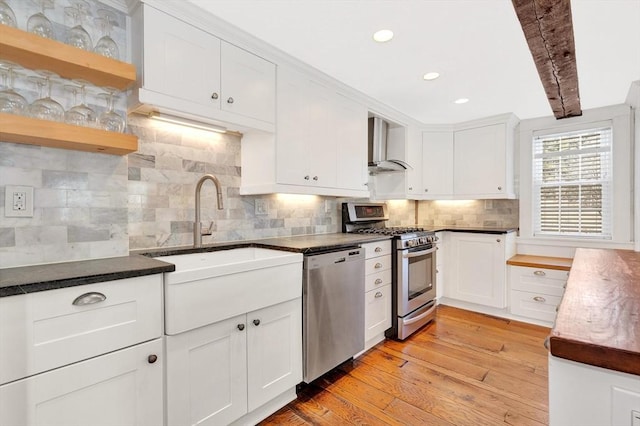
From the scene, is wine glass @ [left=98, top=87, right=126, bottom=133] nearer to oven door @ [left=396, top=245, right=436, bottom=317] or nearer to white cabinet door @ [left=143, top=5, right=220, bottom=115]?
white cabinet door @ [left=143, top=5, right=220, bottom=115]

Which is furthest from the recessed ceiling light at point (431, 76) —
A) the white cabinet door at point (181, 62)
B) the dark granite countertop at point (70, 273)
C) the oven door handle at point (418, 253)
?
the dark granite countertop at point (70, 273)

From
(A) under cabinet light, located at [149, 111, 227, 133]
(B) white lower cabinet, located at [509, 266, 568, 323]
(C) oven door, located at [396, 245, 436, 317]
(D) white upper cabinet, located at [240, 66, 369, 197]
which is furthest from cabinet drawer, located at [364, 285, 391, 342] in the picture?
(A) under cabinet light, located at [149, 111, 227, 133]

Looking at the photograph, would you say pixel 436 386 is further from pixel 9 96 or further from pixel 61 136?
pixel 9 96

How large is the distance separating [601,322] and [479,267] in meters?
3.05

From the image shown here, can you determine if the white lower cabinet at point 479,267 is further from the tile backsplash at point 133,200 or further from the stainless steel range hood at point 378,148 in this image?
the tile backsplash at point 133,200

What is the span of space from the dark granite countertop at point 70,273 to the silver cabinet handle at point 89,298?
1.9 inches

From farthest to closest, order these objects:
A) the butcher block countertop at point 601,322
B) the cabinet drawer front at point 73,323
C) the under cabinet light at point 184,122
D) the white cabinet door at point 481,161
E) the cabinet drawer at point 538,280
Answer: the white cabinet door at point 481,161 < the cabinet drawer at point 538,280 < the under cabinet light at point 184,122 < the cabinet drawer front at point 73,323 < the butcher block countertop at point 601,322

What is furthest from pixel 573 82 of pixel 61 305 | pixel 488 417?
pixel 61 305

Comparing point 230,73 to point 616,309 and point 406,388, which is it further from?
point 406,388

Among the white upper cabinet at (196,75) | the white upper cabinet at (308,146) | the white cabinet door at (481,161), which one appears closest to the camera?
the white upper cabinet at (196,75)

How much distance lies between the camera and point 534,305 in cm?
335

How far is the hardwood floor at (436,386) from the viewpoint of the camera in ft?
6.02

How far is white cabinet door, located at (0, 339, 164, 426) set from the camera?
1053mm

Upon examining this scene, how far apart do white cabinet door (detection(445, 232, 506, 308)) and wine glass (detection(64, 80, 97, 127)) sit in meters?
3.72
